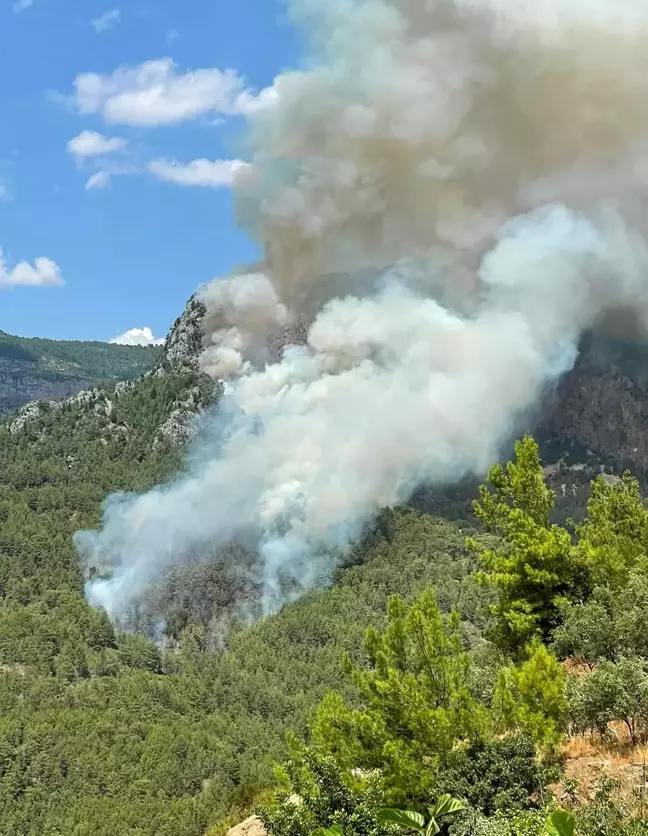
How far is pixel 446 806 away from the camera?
12977mm

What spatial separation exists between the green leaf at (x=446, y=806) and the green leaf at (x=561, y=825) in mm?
3236

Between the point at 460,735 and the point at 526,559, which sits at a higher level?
the point at 526,559

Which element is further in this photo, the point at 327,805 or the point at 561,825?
the point at 327,805

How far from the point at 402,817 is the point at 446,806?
4.37 feet

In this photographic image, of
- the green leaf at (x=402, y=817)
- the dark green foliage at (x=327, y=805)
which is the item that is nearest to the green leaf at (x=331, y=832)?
the dark green foliage at (x=327, y=805)

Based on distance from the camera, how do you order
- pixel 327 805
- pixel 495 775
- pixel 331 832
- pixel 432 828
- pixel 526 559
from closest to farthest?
pixel 331 832 < pixel 432 828 < pixel 327 805 < pixel 495 775 < pixel 526 559

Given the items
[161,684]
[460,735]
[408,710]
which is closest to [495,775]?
[460,735]

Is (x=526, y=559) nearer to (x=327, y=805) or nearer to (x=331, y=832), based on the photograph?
(x=327, y=805)

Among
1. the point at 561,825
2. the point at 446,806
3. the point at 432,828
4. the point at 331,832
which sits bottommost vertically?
the point at 331,832

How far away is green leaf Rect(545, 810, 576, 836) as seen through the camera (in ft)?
31.5

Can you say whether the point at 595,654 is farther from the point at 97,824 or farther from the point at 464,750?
the point at 97,824

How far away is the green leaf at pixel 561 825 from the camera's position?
9601mm

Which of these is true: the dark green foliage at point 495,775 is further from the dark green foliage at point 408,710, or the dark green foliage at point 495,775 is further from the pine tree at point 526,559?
the pine tree at point 526,559

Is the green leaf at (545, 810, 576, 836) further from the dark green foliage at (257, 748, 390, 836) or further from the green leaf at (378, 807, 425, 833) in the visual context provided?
the dark green foliage at (257, 748, 390, 836)
